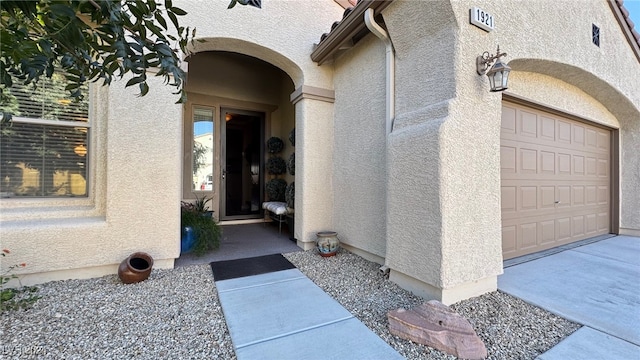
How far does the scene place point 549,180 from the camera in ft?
13.9

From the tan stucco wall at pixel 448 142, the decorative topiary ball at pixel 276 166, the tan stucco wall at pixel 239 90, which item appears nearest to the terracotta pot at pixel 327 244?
the tan stucco wall at pixel 448 142

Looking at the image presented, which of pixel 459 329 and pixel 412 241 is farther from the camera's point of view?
pixel 412 241

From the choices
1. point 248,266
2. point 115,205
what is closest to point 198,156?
point 115,205

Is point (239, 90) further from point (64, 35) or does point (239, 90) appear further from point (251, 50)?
point (64, 35)

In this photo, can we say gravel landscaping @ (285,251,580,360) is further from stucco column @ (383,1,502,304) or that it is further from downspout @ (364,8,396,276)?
downspout @ (364,8,396,276)

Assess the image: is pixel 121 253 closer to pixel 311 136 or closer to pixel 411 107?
pixel 311 136

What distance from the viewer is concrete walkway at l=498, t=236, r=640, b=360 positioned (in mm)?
1952

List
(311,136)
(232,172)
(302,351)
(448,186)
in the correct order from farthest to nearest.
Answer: (232,172), (311,136), (448,186), (302,351)

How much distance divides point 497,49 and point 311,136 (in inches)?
106

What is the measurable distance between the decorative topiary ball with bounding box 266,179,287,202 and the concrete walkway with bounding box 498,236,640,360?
4.46m

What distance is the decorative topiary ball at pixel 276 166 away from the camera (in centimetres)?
639

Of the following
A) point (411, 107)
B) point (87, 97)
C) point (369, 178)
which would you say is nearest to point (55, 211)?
point (87, 97)


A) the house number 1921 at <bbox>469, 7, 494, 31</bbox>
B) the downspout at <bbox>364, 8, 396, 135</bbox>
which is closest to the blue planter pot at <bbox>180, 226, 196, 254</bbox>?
the downspout at <bbox>364, 8, 396, 135</bbox>

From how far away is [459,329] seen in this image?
6.48ft
